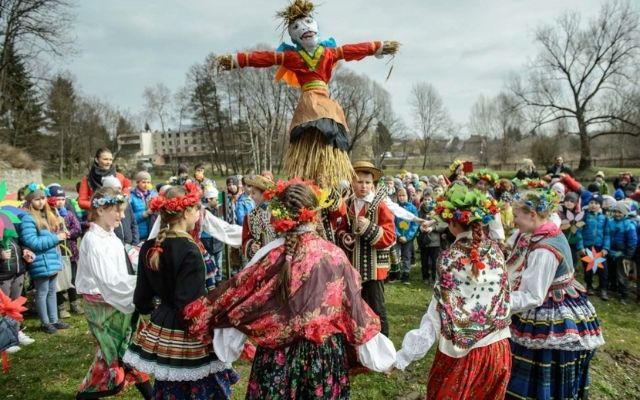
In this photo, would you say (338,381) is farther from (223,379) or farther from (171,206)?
(171,206)

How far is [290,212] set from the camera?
8.27 feet

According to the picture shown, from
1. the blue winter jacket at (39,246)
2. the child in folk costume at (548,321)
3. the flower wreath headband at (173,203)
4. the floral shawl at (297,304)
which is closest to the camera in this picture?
the floral shawl at (297,304)

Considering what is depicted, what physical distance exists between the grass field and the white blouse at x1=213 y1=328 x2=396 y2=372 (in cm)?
170

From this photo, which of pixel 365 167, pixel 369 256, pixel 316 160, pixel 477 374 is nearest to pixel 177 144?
pixel 365 167

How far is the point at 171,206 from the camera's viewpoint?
2936 millimetres

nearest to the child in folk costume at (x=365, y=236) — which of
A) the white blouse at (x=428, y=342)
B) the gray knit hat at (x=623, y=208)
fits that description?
the white blouse at (x=428, y=342)

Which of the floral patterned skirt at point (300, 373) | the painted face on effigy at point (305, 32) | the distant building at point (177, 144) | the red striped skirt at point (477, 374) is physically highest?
the distant building at point (177, 144)

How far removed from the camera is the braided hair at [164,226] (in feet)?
9.29

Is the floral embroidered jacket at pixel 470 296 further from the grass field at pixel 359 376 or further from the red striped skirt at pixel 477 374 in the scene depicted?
the grass field at pixel 359 376

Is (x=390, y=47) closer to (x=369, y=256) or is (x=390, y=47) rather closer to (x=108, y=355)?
(x=369, y=256)

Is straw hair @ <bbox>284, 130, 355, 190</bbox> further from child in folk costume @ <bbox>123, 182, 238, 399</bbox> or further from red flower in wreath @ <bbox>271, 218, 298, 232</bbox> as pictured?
red flower in wreath @ <bbox>271, 218, 298, 232</bbox>

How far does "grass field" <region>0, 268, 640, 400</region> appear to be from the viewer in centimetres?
416

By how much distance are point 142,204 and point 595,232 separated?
853 cm

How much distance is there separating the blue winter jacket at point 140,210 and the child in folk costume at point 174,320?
4.77 m
